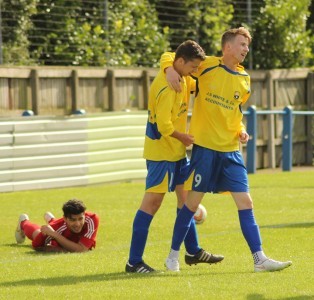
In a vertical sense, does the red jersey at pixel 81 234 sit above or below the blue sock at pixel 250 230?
below

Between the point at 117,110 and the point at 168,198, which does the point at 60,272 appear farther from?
the point at 117,110

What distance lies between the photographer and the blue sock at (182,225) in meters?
9.98

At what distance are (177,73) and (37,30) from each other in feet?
41.7

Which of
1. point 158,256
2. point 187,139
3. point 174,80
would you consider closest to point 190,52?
point 174,80

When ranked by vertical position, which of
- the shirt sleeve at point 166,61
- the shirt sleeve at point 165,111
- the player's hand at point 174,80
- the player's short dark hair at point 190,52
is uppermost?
the player's short dark hair at point 190,52

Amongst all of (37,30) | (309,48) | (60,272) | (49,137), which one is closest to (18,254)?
(60,272)

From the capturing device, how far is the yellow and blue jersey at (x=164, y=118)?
9805 mm

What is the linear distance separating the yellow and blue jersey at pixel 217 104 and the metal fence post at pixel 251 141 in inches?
576

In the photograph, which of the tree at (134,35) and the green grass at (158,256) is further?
the tree at (134,35)

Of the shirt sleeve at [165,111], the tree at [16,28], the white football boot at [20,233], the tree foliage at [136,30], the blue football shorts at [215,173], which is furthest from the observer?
the tree foliage at [136,30]

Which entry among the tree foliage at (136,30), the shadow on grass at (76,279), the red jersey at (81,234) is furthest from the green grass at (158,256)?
the tree foliage at (136,30)

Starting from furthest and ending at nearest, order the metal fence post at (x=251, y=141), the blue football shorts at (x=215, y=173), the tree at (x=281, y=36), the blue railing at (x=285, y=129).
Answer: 1. the tree at (x=281, y=36)
2. the blue railing at (x=285, y=129)
3. the metal fence post at (x=251, y=141)
4. the blue football shorts at (x=215, y=173)

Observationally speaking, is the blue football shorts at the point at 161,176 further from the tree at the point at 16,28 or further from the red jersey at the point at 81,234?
the tree at the point at 16,28

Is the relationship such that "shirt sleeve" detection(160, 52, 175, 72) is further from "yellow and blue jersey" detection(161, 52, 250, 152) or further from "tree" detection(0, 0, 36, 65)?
"tree" detection(0, 0, 36, 65)
